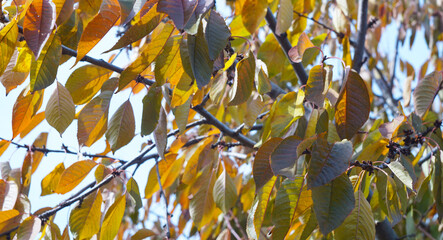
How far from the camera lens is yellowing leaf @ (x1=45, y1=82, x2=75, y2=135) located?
813 millimetres

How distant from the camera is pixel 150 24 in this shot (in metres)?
0.63

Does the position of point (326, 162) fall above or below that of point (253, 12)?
below

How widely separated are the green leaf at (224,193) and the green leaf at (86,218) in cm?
32

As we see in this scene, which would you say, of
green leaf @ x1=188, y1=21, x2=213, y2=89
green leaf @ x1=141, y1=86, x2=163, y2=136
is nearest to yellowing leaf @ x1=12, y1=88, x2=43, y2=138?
green leaf @ x1=141, y1=86, x2=163, y2=136

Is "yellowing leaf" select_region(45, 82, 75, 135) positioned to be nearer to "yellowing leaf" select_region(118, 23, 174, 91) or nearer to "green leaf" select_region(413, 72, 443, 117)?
"yellowing leaf" select_region(118, 23, 174, 91)

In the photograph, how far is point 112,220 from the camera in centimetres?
86

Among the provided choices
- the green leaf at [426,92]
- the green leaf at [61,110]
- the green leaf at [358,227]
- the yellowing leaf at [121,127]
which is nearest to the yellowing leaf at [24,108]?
the green leaf at [61,110]

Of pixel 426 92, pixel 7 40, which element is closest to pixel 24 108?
pixel 7 40

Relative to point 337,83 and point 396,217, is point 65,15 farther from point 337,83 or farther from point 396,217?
point 337,83

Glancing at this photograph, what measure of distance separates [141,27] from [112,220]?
433 millimetres

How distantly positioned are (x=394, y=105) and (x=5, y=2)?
1894mm

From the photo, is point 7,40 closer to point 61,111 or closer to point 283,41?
point 61,111

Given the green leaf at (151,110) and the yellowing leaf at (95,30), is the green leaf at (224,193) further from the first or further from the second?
the yellowing leaf at (95,30)

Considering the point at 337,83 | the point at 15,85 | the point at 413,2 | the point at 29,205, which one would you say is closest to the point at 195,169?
the point at 29,205
